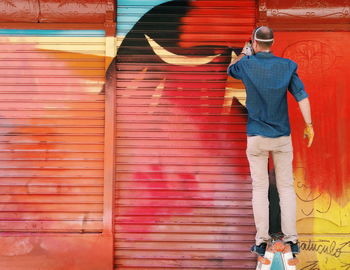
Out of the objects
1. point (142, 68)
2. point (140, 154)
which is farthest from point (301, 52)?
point (140, 154)

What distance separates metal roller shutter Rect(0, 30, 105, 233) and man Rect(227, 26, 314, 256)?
72.4 inches

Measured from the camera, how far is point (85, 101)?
209 inches

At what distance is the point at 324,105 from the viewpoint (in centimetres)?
525

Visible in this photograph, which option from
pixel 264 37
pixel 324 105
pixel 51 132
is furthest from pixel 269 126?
pixel 51 132

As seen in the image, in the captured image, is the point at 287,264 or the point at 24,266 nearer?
the point at 287,264

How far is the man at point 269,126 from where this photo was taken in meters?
4.19

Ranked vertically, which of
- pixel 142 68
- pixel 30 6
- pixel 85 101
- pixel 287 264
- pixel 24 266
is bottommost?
pixel 24 266

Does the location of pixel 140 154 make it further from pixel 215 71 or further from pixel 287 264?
pixel 287 264

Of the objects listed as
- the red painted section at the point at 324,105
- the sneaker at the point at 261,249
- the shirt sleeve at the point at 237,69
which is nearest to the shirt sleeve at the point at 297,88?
the shirt sleeve at the point at 237,69

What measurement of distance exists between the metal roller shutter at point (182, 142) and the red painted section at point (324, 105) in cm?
58

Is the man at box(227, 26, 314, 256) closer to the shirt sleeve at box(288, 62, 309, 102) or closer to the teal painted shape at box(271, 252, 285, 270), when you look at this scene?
the shirt sleeve at box(288, 62, 309, 102)

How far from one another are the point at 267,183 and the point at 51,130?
2.50 m

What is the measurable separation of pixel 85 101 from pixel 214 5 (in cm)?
183

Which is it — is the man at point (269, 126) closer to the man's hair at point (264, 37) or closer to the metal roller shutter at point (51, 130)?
the man's hair at point (264, 37)
